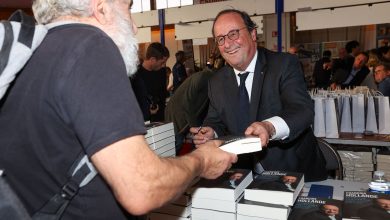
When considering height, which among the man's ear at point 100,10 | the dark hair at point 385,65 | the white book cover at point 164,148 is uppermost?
the man's ear at point 100,10

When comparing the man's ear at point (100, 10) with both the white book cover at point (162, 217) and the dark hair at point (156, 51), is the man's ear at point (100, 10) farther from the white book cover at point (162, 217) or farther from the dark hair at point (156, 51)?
the dark hair at point (156, 51)

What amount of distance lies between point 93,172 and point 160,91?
15.5ft

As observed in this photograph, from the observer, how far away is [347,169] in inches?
145

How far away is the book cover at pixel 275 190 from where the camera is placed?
1266mm

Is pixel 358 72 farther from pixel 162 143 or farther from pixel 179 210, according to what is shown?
pixel 179 210

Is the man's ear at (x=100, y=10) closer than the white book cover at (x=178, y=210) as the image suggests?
Yes

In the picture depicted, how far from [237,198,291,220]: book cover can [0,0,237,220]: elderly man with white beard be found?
0.45 metres

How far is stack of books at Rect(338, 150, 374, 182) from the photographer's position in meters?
3.60

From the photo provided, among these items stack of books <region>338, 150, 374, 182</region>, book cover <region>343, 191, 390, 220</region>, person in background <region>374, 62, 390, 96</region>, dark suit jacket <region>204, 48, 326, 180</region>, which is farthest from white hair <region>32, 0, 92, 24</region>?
person in background <region>374, 62, 390, 96</region>

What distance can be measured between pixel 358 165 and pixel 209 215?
110 inches

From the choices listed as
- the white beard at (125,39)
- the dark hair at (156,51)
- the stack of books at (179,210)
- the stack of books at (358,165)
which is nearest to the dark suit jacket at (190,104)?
the dark hair at (156,51)

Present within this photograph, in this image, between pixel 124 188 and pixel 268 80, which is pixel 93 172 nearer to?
pixel 124 188

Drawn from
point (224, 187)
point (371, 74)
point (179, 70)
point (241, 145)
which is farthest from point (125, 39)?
point (179, 70)

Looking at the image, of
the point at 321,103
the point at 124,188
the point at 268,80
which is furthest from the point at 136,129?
the point at 321,103
